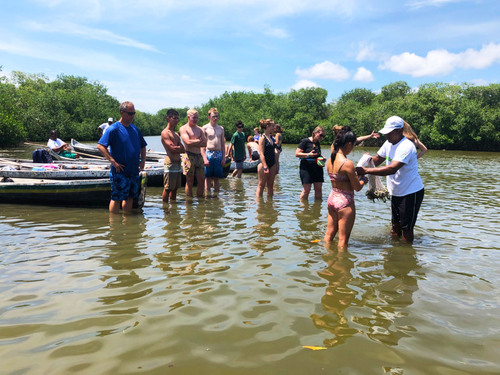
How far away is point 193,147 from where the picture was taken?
891 cm

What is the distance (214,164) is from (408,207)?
5595mm

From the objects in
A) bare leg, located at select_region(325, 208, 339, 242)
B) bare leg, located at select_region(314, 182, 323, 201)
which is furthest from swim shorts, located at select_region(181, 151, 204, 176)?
bare leg, located at select_region(325, 208, 339, 242)

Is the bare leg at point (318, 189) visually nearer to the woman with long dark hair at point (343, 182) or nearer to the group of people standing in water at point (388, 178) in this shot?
the group of people standing in water at point (388, 178)

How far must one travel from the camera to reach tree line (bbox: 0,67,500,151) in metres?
52.7

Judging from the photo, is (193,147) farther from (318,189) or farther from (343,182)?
(343,182)

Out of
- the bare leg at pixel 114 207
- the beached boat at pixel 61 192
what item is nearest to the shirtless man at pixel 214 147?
the beached boat at pixel 61 192

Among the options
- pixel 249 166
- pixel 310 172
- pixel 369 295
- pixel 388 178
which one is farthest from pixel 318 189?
pixel 249 166

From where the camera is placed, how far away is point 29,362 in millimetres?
2580

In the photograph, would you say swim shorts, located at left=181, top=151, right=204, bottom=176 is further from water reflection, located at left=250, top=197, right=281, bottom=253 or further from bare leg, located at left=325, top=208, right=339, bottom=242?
bare leg, located at left=325, top=208, right=339, bottom=242

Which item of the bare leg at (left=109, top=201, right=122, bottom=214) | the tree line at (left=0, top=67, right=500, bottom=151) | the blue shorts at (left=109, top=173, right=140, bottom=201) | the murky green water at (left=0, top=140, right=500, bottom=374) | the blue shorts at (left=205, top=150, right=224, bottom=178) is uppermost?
the tree line at (left=0, top=67, right=500, bottom=151)

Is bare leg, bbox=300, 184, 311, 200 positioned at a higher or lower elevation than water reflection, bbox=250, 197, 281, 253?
higher

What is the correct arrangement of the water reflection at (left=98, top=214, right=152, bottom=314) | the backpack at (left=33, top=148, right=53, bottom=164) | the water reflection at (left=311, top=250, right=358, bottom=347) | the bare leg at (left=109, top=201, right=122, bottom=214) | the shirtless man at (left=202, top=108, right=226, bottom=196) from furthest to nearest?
the backpack at (left=33, top=148, right=53, bottom=164) < the shirtless man at (left=202, top=108, right=226, bottom=196) < the bare leg at (left=109, top=201, right=122, bottom=214) < the water reflection at (left=98, top=214, right=152, bottom=314) < the water reflection at (left=311, top=250, right=358, bottom=347)

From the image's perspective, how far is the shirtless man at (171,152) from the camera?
8.26m

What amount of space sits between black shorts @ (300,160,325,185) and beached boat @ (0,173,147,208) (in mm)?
3831
